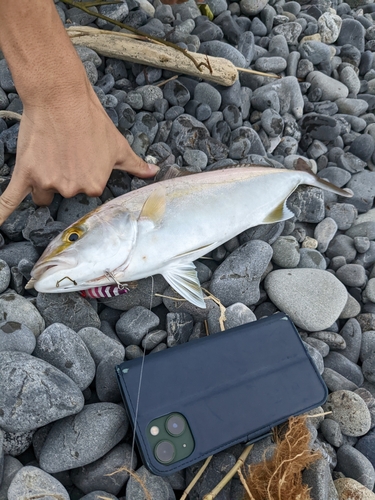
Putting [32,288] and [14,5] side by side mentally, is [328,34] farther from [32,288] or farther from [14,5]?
[32,288]

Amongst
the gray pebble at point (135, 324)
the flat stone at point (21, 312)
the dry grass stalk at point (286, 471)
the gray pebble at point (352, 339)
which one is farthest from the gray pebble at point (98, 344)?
the gray pebble at point (352, 339)

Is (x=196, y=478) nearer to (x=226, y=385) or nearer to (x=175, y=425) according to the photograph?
(x=175, y=425)

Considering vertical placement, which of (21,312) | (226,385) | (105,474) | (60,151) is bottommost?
(105,474)

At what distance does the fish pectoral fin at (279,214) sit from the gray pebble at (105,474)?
1.83 metres

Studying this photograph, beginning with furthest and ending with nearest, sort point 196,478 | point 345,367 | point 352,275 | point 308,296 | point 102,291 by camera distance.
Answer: point 352,275
point 308,296
point 345,367
point 102,291
point 196,478

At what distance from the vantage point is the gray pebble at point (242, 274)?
2781 mm

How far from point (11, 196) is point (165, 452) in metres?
1.70

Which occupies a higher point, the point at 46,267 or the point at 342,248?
the point at 46,267

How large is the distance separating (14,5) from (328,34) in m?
3.96

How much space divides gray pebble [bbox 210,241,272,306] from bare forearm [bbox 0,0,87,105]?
154cm

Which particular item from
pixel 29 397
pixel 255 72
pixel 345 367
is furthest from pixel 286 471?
pixel 255 72

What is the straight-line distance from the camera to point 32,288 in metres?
2.56

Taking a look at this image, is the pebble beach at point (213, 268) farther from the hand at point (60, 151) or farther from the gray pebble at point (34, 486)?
the hand at point (60, 151)

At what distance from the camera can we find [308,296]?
2883 millimetres
